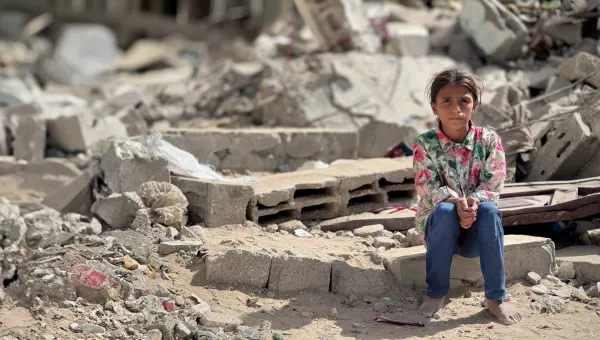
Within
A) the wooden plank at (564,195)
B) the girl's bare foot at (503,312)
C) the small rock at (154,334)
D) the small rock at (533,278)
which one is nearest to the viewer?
the small rock at (154,334)

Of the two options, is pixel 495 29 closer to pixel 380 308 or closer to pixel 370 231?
pixel 370 231

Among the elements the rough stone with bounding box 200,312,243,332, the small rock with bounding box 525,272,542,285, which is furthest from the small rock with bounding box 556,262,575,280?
the rough stone with bounding box 200,312,243,332

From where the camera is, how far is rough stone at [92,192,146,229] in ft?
18.1

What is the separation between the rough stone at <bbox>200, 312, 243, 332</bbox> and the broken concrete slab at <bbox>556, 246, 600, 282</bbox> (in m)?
2.14

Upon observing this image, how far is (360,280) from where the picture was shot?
4.92 m

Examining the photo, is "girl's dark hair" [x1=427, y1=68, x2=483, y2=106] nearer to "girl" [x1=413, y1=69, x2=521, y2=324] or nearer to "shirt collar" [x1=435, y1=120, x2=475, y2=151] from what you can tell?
"girl" [x1=413, y1=69, x2=521, y2=324]

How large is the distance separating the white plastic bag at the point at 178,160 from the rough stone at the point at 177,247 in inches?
32.3

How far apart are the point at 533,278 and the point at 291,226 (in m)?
1.75

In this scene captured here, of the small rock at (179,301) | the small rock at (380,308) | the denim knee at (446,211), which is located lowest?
the small rock at (179,301)

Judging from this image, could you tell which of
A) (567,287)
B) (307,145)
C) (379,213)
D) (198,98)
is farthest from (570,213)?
(198,98)

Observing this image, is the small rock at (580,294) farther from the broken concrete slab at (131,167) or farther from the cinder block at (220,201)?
the broken concrete slab at (131,167)

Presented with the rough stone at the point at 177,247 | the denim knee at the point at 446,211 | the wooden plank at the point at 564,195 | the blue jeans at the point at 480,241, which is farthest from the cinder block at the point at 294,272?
the wooden plank at the point at 564,195

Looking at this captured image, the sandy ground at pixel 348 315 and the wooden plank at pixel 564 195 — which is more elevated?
the wooden plank at pixel 564 195

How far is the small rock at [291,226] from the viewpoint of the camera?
5802 millimetres
